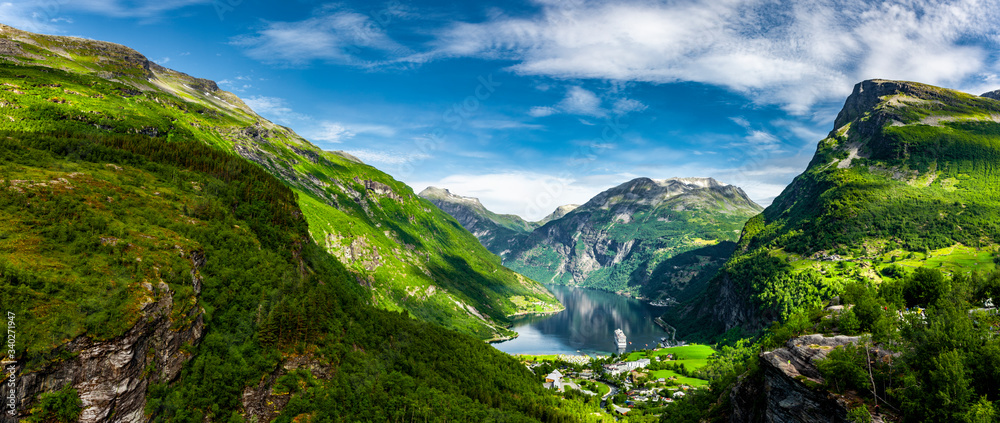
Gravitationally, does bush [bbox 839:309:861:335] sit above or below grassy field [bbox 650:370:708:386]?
above

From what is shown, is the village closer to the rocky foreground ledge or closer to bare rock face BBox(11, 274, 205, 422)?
the rocky foreground ledge

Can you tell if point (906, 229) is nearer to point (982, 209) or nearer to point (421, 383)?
point (982, 209)

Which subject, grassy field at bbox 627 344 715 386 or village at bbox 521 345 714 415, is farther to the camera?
grassy field at bbox 627 344 715 386

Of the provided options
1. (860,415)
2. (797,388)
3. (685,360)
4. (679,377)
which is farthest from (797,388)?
(685,360)

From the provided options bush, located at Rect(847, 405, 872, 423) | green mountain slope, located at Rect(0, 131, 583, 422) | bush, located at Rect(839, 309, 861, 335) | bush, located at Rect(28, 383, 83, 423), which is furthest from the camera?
bush, located at Rect(839, 309, 861, 335)

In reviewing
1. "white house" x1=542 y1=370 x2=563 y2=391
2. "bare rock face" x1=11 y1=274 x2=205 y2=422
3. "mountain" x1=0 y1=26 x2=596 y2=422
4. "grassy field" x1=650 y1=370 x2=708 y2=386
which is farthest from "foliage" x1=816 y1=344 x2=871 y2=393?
"white house" x1=542 y1=370 x2=563 y2=391

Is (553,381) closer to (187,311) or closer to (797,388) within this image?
(797,388)

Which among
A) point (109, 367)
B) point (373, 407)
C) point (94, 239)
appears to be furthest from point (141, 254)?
point (373, 407)
